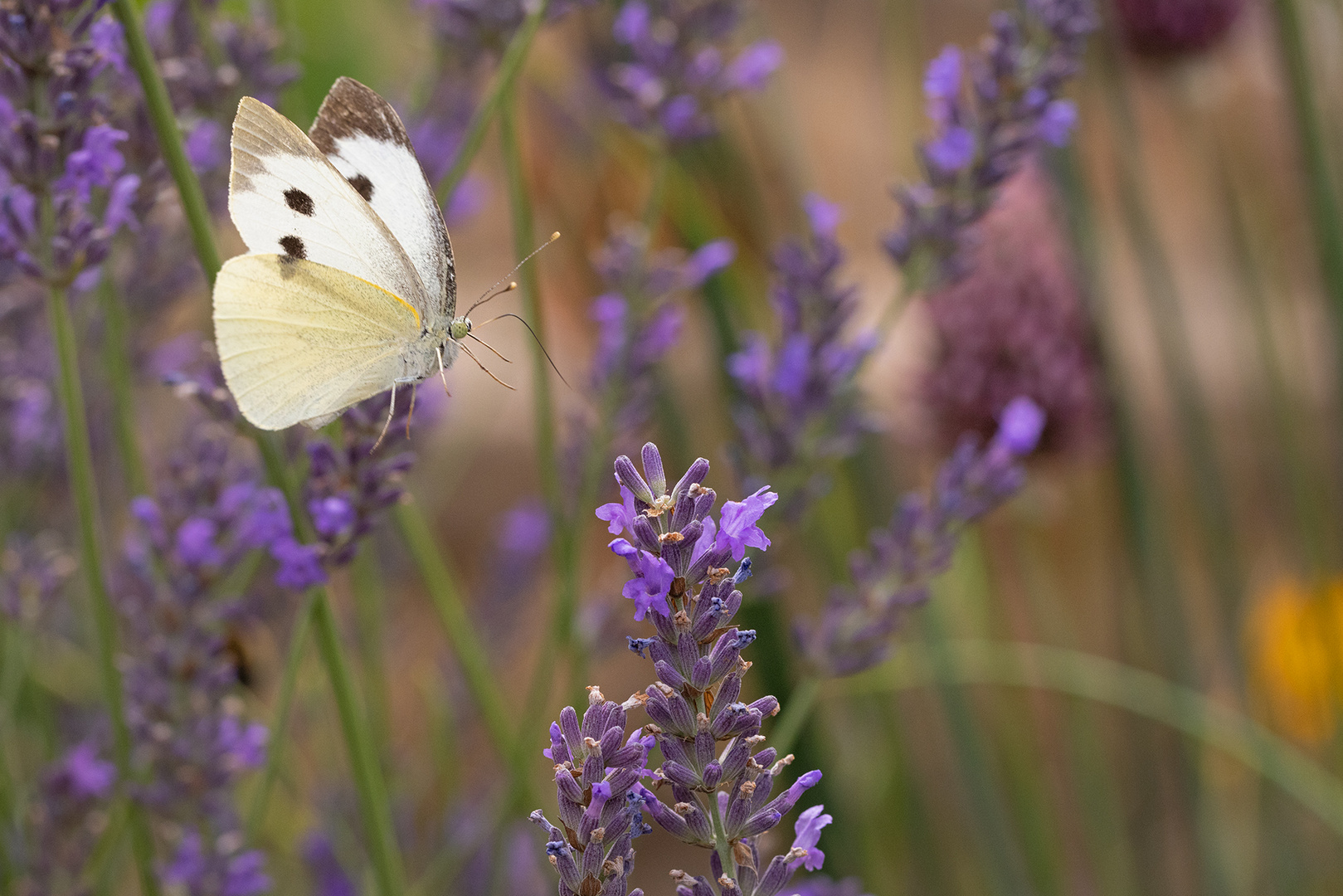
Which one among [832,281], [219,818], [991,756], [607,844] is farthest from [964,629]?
[607,844]

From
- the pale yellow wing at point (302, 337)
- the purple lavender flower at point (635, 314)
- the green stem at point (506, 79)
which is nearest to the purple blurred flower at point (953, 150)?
the purple lavender flower at point (635, 314)

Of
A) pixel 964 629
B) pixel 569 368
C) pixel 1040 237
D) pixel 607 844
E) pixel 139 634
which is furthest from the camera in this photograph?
pixel 569 368

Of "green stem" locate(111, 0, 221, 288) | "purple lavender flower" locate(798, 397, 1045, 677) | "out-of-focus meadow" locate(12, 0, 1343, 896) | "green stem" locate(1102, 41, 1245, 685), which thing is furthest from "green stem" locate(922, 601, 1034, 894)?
"green stem" locate(111, 0, 221, 288)

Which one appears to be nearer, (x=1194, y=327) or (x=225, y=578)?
(x=225, y=578)

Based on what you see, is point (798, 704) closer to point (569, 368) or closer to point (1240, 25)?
point (1240, 25)

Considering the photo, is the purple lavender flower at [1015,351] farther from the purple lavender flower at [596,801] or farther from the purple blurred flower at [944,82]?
the purple lavender flower at [596,801]

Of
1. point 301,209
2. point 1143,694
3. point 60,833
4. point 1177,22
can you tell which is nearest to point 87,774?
point 60,833
